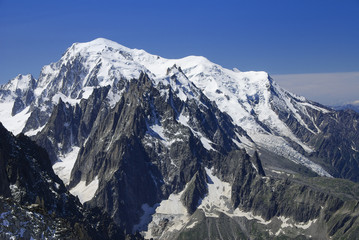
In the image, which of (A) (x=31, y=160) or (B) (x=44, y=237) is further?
(A) (x=31, y=160)

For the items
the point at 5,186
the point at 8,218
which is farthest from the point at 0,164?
the point at 8,218

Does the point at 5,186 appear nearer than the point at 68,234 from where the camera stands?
No

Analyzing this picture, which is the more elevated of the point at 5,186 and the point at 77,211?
the point at 5,186

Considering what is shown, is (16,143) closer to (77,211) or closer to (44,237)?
(77,211)

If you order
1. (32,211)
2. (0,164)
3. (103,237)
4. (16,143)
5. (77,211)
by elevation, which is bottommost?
(103,237)

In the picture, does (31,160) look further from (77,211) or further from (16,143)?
(77,211)

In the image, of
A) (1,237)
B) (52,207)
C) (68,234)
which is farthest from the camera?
(52,207)

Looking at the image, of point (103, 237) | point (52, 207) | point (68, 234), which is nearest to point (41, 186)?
point (52, 207)

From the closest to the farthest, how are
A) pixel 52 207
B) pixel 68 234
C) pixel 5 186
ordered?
pixel 68 234 < pixel 5 186 < pixel 52 207

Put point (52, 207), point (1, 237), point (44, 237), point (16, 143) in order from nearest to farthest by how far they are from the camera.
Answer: point (1, 237) → point (44, 237) → point (52, 207) → point (16, 143)
